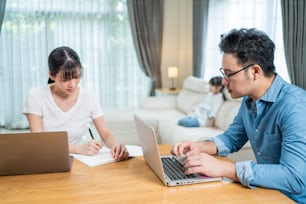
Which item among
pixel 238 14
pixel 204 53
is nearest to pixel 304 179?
pixel 238 14

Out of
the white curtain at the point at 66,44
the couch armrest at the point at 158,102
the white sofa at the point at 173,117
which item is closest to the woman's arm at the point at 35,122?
the white sofa at the point at 173,117

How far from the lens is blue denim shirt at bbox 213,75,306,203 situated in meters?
1.27

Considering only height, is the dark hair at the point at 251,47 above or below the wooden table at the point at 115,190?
above

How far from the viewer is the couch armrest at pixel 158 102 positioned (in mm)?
5148

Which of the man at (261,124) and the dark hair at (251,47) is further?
the dark hair at (251,47)

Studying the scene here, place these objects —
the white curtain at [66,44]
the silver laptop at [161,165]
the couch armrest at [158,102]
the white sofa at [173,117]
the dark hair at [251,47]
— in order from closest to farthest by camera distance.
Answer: the silver laptop at [161,165]
the dark hair at [251,47]
the white sofa at [173,117]
the couch armrest at [158,102]
the white curtain at [66,44]

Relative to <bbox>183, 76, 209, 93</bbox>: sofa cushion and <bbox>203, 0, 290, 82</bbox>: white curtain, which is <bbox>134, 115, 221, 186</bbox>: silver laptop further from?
<bbox>183, 76, 209, 93</bbox>: sofa cushion

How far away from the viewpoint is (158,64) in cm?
575

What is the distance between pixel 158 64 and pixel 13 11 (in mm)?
2335

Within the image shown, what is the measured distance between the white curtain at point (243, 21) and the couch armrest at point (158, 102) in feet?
2.13

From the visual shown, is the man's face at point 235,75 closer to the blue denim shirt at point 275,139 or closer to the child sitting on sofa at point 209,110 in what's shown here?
the blue denim shirt at point 275,139

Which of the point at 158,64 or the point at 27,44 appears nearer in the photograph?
the point at 27,44

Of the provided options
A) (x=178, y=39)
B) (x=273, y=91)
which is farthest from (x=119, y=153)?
(x=178, y=39)

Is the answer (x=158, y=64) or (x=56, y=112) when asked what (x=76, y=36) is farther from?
(x=56, y=112)
